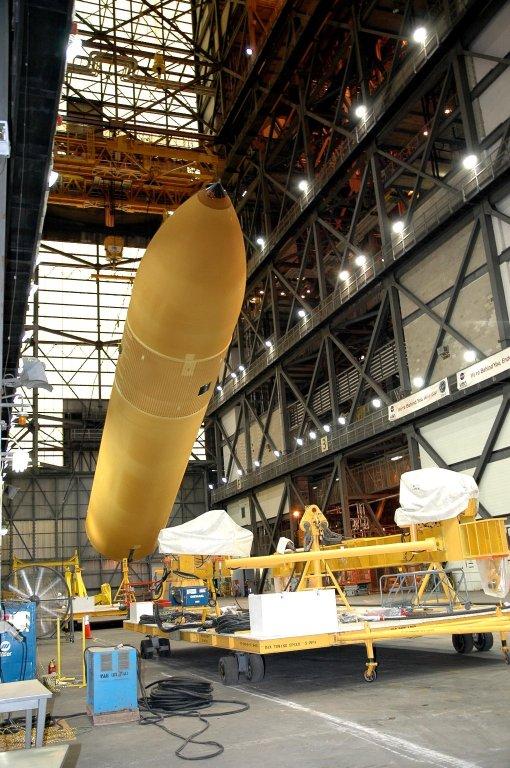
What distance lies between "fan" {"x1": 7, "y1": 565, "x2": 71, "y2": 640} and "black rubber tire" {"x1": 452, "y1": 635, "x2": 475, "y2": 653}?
5.79 metres

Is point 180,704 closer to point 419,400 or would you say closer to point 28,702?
point 28,702

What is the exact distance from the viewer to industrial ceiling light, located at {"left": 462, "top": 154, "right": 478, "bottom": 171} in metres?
17.2

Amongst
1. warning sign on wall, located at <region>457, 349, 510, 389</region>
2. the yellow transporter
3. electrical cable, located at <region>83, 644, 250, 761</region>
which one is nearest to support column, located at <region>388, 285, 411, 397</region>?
warning sign on wall, located at <region>457, 349, 510, 389</region>

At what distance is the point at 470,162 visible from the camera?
17.3 meters

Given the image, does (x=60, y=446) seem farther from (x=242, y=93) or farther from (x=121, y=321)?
(x=242, y=93)

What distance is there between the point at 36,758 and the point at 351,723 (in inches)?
156

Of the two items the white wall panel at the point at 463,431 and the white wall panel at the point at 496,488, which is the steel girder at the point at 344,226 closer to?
the white wall panel at the point at 463,431

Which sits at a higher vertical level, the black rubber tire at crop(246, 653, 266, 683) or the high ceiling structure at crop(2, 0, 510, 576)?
the high ceiling structure at crop(2, 0, 510, 576)

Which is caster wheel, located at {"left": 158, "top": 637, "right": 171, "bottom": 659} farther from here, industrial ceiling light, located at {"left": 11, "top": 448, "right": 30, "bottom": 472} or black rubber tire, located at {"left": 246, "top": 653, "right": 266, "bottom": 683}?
industrial ceiling light, located at {"left": 11, "top": 448, "right": 30, "bottom": 472}

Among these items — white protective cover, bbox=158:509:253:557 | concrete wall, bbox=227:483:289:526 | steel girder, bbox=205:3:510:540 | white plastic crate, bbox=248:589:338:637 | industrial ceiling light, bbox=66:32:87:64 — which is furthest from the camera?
concrete wall, bbox=227:483:289:526

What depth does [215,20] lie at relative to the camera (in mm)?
34219

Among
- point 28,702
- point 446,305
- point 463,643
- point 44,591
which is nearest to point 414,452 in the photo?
point 446,305

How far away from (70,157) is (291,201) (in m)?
10.5

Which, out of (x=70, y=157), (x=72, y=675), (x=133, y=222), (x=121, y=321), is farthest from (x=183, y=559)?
(x=133, y=222)
